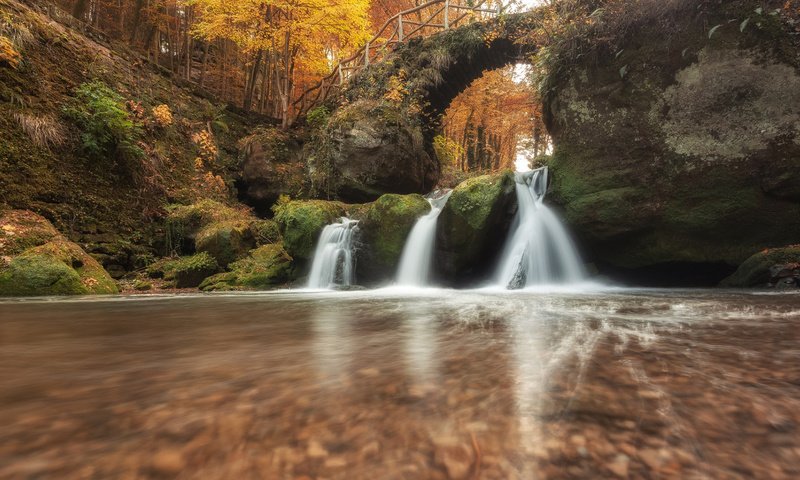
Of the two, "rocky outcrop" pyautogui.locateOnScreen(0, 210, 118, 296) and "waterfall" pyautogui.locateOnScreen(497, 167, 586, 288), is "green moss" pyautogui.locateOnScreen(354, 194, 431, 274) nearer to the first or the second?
"waterfall" pyautogui.locateOnScreen(497, 167, 586, 288)

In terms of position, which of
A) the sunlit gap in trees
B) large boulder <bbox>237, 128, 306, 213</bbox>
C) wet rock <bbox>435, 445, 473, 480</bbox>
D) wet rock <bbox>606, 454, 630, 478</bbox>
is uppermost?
the sunlit gap in trees

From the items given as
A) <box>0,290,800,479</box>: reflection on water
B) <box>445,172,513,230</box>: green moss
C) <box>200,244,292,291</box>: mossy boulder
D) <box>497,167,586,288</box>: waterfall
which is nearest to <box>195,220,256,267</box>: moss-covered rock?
<box>200,244,292,291</box>: mossy boulder

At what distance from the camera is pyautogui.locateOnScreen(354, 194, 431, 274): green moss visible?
8.82 metres

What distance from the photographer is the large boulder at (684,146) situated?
6137 mm

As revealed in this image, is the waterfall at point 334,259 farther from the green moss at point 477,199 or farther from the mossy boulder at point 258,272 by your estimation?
the green moss at point 477,199

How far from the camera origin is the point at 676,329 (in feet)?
7.93

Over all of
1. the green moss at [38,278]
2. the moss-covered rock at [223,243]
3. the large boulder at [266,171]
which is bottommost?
the green moss at [38,278]

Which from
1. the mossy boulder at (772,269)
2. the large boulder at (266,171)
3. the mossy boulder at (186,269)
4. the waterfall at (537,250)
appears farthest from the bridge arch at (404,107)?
the mossy boulder at (772,269)

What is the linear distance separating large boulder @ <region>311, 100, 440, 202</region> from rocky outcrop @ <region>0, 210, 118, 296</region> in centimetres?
695

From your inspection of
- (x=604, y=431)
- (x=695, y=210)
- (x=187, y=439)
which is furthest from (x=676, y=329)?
(x=695, y=210)

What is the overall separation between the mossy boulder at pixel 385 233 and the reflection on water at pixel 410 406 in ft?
21.4

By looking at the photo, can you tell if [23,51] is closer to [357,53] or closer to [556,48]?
[357,53]

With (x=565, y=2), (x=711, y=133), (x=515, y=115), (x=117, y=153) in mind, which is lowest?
(x=711, y=133)

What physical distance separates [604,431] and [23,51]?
43.6 ft
